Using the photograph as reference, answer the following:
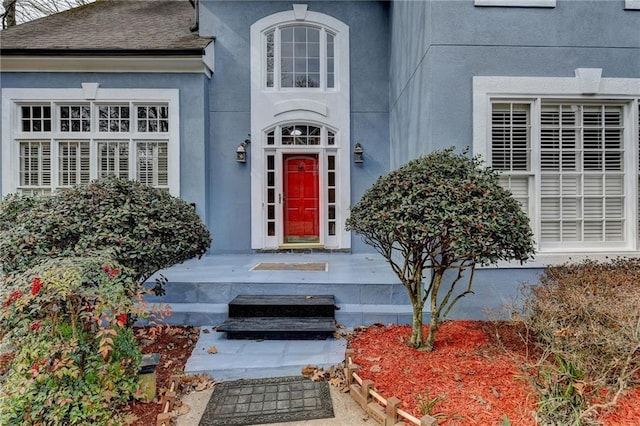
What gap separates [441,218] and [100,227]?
10.7 ft

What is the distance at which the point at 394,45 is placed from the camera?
6832 millimetres

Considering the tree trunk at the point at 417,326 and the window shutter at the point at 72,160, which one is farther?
the window shutter at the point at 72,160

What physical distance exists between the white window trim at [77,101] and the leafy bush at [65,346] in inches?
167

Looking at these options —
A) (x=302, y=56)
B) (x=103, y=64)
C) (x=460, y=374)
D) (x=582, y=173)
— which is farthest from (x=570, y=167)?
(x=103, y=64)

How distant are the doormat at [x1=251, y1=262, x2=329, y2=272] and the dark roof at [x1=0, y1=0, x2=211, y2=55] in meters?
4.16

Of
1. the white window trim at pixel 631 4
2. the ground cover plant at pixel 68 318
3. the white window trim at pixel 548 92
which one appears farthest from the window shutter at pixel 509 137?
the ground cover plant at pixel 68 318

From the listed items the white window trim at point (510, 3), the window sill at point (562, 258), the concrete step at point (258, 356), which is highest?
the white window trim at point (510, 3)

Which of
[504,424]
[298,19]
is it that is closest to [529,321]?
[504,424]

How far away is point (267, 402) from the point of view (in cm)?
294

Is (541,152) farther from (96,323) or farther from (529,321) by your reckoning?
(96,323)

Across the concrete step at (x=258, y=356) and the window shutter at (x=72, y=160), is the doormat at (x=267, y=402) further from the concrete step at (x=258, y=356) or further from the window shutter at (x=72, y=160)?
the window shutter at (x=72, y=160)

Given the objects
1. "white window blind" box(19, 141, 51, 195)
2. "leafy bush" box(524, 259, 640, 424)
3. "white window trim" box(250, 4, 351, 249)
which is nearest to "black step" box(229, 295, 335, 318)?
"leafy bush" box(524, 259, 640, 424)

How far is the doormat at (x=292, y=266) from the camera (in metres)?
5.70

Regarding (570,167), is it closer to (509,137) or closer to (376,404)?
(509,137)
